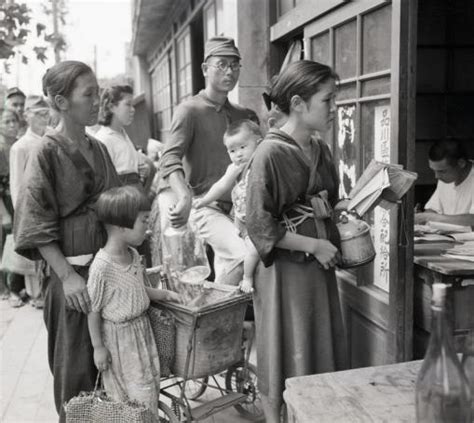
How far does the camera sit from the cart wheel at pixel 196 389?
12.2 feet

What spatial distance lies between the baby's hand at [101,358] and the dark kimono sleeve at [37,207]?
53 cm

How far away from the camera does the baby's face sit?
3.48 m

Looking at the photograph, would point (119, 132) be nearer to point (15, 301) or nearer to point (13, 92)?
point (15, 301)

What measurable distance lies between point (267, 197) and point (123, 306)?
2.68 feet

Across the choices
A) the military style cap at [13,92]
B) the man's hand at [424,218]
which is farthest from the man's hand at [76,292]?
the military style cap at [13,92]

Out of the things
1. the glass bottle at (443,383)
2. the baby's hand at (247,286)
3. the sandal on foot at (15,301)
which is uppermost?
the glass bottle at (443,383)

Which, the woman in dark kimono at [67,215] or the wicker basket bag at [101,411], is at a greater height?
the woman in dark kimono at [67,215]

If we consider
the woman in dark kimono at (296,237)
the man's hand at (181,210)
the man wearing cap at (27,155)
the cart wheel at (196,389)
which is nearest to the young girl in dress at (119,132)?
the man wearing cap at (27,155)

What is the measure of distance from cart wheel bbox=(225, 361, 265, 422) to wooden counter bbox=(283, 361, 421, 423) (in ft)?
5.23

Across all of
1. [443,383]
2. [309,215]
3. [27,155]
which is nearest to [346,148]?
[309,215]

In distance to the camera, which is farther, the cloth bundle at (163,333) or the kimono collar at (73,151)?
the cloth bundle at (163,333)

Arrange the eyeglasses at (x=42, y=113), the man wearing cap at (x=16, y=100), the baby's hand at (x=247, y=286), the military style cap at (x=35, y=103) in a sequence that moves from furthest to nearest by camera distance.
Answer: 1. the man wearing cap at (x=16, y=100)
2. the military style cap at (x=35, y=103)
3. the eyeglasses at (x=42, y=113)
4. the baby's hand at (x=247, y=286)

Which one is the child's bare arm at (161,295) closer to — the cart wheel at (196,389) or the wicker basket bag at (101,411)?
the wicker basket bag at (101,411)

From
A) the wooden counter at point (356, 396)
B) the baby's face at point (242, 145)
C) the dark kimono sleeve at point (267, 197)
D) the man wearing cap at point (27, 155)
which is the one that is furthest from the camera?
the man wearing cap at point (27, 155)
